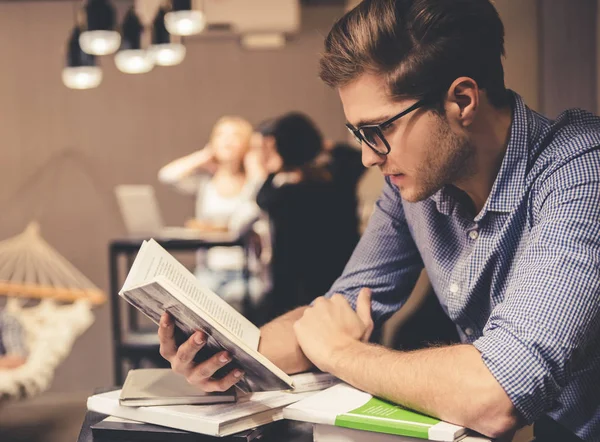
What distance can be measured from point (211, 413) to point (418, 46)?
66 cm

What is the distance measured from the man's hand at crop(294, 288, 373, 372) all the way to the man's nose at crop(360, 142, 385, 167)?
0.90 feet

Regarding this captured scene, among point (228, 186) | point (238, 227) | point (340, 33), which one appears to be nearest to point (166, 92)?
point (228, 186)

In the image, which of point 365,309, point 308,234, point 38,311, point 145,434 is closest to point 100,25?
point 308,234

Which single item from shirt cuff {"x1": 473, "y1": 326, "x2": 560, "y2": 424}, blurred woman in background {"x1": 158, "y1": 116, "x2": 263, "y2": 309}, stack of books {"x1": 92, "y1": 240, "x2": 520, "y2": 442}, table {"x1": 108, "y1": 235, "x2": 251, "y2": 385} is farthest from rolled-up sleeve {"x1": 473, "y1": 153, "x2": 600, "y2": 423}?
→ blurred woman in background {"x1": 158, "y1": 116, "x2": 263, "y2": 309}

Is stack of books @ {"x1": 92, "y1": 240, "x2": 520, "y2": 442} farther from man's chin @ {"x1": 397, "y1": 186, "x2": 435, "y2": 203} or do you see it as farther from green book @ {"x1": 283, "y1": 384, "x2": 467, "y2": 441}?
man's chin @ {"x1": 397, "y1": 186, "x2": 435, "y2": 203}

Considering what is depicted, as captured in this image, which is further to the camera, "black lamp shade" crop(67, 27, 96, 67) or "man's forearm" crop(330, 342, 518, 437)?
"black lamp shade" crop(67, 27, 96, 67)

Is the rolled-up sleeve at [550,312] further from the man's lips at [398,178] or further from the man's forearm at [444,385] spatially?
the man's lips at [398,178]

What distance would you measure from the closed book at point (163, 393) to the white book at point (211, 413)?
1 cm

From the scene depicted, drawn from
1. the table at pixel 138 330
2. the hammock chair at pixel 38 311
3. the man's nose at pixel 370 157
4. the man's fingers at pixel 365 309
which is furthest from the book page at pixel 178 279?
the hammock chair at pixel 38 311

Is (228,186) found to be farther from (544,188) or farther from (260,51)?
(544,188)

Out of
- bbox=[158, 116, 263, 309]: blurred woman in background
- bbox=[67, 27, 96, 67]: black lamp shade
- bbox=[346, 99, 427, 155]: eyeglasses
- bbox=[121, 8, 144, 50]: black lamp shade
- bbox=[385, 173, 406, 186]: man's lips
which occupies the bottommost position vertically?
bbox=[158, 116, 263, 309]: blurred woman in background

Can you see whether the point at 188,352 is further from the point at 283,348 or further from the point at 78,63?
the point at 78,63

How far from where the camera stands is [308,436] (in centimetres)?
108

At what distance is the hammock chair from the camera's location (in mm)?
3635
